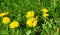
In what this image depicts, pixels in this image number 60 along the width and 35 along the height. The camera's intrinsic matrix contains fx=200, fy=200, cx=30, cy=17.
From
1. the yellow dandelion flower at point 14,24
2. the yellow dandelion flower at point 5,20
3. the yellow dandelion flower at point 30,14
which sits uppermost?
the yellow dandelion flower at point 30,14

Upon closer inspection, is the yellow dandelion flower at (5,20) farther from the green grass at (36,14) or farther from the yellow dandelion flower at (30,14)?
the yellow dandelion flower at (30,14)

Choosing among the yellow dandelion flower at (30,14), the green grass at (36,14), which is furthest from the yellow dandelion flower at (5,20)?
the yellow dandelion flower at (30,14)

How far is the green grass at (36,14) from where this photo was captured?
2.40m

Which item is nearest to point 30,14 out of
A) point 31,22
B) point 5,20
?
point 31,22

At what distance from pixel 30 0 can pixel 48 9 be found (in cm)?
38

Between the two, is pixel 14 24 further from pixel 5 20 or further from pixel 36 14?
pixel 36 14

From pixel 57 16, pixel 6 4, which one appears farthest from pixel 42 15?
pixel 6 4

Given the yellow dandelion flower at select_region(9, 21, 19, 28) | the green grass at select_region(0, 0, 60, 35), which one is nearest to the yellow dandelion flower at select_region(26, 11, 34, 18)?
the green grass at select_region(0, 0, 60, 35)

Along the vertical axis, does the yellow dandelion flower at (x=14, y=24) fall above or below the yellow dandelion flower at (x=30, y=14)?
below

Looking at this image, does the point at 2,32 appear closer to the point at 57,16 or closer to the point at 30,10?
the point at 30,10

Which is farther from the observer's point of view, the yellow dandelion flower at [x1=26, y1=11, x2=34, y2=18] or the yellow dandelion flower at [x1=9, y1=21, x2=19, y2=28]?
the yellow dandelion flower at [x1=26, y1=11, x2=34, y2=18]

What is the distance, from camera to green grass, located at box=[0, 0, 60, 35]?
2404mm

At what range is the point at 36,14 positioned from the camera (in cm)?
274

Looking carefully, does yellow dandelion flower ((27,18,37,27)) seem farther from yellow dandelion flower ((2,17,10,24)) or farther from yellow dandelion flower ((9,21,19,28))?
yellow dandelion flower ((2,17,10,24))
